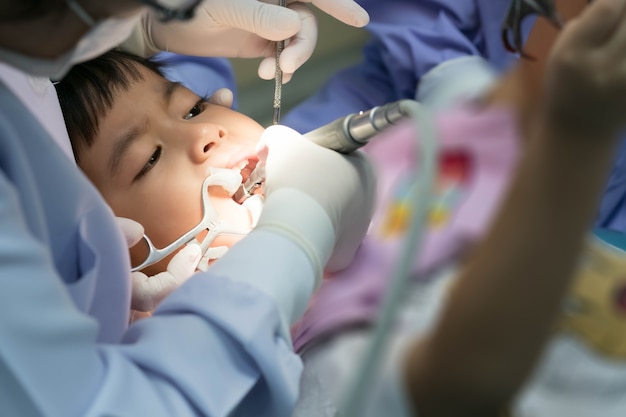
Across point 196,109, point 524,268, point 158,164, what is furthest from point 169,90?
point 524,268

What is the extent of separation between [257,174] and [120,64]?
12.6 inches

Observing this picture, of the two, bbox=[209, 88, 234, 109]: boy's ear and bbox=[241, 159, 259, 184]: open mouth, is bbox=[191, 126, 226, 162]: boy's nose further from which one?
bbox=[209, 88, 234, 109]: boy's ear

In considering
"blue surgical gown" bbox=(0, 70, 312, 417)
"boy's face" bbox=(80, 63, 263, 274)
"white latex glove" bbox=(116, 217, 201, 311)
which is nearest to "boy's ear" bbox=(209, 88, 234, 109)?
"boy's face" bbox=(80, 63, 263, 274)

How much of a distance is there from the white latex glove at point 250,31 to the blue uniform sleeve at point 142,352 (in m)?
0.50

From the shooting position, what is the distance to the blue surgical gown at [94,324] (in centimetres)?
52

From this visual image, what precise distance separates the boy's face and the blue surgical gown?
224mm

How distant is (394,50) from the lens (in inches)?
49.6

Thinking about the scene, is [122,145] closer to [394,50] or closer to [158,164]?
[158,164]

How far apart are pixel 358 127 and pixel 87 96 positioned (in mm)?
544

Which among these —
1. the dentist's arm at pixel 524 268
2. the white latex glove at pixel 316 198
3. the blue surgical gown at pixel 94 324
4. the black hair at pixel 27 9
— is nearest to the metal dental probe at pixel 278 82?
the white latex glove at pixel 316 198

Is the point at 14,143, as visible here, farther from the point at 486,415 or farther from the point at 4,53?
the point at 486,415

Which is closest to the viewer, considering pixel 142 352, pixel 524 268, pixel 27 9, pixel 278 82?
pixel 524 268

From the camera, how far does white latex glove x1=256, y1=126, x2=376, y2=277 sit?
23.0 inches

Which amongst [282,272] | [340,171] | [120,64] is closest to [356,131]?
[340,171]
